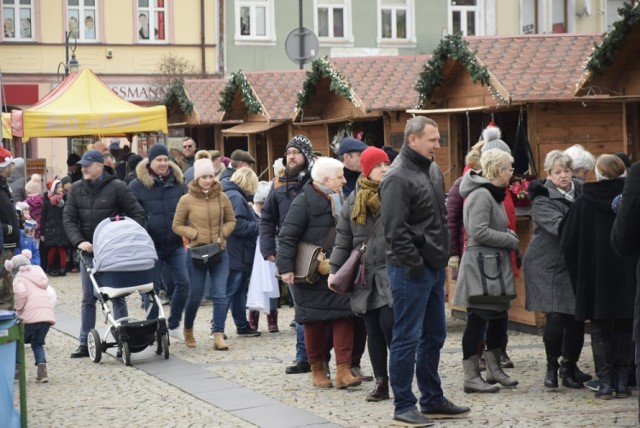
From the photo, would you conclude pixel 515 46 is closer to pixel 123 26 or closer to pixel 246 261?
pixel 246 261

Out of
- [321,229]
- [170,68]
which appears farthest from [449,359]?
[170,68]

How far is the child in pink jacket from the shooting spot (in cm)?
1114

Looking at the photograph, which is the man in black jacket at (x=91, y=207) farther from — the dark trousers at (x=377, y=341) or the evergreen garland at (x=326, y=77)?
the evergreen garland at (x=326, y=77)

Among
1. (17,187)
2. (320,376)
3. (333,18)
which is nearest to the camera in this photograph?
(320,376)

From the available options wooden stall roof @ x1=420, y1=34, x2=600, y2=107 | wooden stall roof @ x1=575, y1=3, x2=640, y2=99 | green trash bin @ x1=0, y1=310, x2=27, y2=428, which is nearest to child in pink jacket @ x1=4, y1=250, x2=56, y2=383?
green trash bin @ x1=0, y1=310, x2=27, y2=428

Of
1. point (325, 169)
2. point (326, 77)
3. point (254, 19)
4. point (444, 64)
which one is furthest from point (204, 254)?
point (254, 19)

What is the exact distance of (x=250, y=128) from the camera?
887 inches

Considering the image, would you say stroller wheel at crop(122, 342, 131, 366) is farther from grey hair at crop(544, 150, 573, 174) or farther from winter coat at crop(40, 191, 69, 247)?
winter coat at crop(40, 191, 69, 247)

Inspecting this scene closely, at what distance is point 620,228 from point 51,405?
4.76 m

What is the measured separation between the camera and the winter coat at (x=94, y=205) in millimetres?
12578

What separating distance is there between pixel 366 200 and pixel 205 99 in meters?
16.7

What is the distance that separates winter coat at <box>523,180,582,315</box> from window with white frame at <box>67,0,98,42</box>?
108ft

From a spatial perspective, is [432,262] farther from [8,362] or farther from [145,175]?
[145,175]

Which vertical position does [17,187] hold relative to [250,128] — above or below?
below
